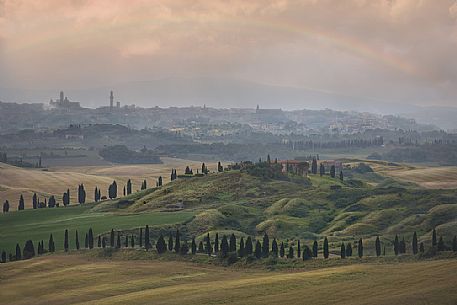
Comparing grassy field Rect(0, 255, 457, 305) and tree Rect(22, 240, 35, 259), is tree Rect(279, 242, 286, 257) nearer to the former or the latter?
grassy field Rect(0, 255, 457, 305)

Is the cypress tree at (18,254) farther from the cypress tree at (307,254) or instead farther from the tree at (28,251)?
the cypress tree at (307,254)

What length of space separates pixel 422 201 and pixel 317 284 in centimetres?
9909

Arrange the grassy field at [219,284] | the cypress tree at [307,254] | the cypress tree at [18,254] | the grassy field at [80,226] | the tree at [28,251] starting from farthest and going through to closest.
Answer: the grassy field at [80,226] < the tree at [28,251] < the cypress tree at [18,254] < the cypress tree at [307,254] < the grassy field at [219,284]

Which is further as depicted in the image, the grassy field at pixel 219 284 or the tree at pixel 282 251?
the tree at pixel 282 251

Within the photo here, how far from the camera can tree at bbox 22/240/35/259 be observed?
500 feet

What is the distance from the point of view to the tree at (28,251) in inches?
6001

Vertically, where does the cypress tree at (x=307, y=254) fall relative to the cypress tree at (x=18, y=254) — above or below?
above

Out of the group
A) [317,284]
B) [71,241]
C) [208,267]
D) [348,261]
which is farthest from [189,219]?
[317,284]

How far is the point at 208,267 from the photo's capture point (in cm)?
12375

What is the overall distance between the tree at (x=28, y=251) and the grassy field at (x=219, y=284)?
2017cm

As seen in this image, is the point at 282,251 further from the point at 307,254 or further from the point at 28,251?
the point at 28,251

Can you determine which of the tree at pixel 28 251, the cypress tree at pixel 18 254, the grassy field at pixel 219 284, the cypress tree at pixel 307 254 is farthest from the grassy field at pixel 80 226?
the cypress tree at pixel 307 254

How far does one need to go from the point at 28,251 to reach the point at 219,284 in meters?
65.2

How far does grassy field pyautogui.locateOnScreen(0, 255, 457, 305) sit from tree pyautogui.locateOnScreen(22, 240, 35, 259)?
794 inches
